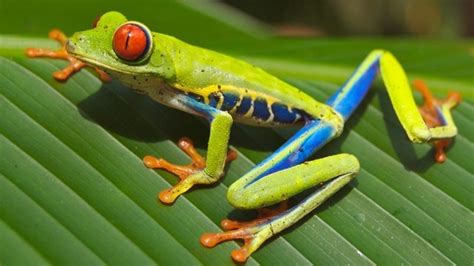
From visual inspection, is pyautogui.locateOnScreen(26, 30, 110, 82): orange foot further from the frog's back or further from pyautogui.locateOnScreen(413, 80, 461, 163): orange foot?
pyautogui.locateOnScreen(413, 80, 461, 163): orange foot

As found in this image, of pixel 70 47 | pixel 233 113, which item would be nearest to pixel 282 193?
pixel 233 113

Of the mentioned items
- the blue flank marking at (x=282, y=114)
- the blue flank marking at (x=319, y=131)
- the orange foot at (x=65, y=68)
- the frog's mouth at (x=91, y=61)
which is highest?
the frog's mouth at (x=91, y=61)

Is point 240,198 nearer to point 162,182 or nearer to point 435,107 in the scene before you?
point 162,182

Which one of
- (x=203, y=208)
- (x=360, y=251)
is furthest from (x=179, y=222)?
(x=360, y=251)

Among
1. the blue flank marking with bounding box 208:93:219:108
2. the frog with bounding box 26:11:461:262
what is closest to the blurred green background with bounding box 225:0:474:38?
the frog with bounding box 26:11:461:262

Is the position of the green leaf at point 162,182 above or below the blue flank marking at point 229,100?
below

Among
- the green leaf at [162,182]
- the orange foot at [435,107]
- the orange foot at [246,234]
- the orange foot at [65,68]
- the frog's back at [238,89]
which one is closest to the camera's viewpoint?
the green leaf at [162,182]

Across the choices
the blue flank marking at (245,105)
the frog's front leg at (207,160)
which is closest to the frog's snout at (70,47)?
the frog's front leg at (207,160)

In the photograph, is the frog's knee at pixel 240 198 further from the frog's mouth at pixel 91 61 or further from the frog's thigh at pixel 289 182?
the frog's mouth at pixel 91 61
